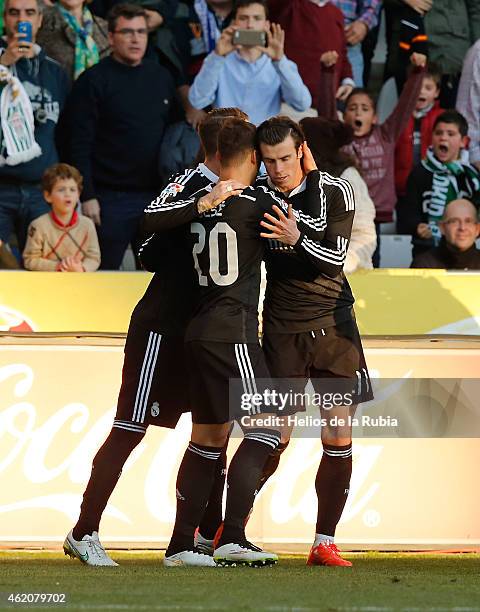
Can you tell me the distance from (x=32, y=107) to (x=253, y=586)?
519 centimetres

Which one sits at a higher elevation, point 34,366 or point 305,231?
point 305,231

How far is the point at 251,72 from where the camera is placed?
31.3ft

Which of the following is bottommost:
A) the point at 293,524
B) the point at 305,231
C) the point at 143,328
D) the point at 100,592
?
the point at 293,524

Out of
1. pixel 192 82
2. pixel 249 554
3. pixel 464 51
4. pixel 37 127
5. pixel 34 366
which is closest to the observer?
pixel 249 554

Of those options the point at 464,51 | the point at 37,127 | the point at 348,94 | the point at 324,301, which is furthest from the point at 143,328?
the point at 464,51

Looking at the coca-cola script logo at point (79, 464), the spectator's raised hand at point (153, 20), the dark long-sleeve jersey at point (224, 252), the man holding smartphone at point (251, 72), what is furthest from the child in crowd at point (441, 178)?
the dark long-sleeve jersey at point (224, 252)

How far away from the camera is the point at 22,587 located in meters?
4.99

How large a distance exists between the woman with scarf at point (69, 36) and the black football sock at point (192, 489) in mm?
4807

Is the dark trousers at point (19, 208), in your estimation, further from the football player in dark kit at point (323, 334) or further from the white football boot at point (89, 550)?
the white football boot at point (89, 550)

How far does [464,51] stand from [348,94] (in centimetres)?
184

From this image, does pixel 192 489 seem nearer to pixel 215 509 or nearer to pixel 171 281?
pixel 215 509

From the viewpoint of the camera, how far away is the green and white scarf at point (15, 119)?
9062 millimetres

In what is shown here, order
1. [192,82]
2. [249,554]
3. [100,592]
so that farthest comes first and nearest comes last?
[192,82] → [249,554] → [100,592]

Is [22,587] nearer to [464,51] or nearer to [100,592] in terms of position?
[100,592]
